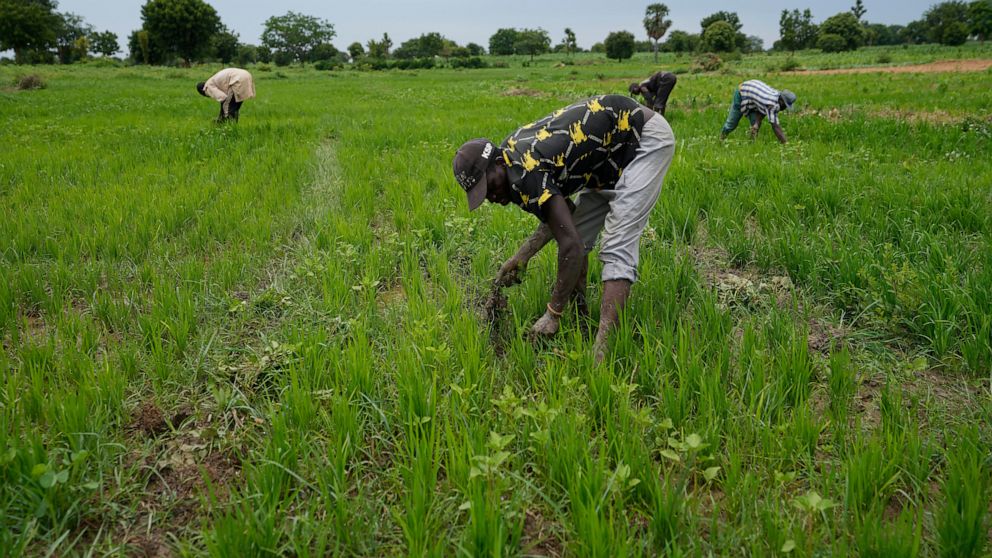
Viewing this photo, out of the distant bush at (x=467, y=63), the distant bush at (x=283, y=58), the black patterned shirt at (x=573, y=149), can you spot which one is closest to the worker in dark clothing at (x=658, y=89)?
the black patterned shirt at (x=573, y=149)

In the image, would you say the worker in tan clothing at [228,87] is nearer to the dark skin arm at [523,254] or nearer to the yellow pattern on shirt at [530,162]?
the dark skin arm at [523,254]

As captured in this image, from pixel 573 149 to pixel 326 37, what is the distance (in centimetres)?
9132

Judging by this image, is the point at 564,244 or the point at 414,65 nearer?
the point at 564,244

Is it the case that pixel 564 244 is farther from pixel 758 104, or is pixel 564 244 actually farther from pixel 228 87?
pixel 228 87

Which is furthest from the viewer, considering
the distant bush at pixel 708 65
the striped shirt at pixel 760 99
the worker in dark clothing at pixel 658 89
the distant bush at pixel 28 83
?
the distant bush at pixel 708 65

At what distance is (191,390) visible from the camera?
7.89 feet

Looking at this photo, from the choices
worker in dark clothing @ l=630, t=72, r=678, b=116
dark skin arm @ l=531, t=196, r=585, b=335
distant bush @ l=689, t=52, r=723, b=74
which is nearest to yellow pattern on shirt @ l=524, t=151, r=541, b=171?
dark skin arm @ l=531, t=196, r=585, b=335

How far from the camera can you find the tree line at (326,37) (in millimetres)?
47031

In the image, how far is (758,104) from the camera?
7590mm

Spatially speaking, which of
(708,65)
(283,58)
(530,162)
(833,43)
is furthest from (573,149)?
(283,58)

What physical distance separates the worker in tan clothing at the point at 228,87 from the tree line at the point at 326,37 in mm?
41664

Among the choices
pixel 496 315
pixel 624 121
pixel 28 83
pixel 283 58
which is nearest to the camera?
pixel 624 121

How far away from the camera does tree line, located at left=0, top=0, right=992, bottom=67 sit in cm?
4703

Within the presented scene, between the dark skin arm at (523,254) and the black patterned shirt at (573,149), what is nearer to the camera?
the black patterned shirt at (573,149)
